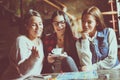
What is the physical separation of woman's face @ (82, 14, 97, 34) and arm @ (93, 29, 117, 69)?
0.11 m

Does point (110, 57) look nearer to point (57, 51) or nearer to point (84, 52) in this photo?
point (84, 52)

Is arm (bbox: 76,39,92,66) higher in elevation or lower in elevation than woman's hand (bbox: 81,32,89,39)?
lower

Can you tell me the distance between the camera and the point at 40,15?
191 centimetres

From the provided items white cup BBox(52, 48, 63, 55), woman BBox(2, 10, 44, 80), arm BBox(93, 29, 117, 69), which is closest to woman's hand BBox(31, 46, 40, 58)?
woman BBox(2, 10, 44, 80)

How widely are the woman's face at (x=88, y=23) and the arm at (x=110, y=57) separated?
0.11 meters

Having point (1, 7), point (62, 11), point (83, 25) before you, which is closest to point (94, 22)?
point (83, 25)

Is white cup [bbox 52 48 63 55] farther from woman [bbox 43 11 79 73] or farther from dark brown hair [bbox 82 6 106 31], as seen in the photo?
dark brown hair [bbox 82 6 106 31]

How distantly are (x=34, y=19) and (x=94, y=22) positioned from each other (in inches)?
15.5

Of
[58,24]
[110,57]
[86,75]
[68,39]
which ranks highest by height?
[58,24]

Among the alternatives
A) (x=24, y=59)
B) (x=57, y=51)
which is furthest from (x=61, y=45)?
(x=24, y=59)

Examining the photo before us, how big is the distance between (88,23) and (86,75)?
0.33 metres

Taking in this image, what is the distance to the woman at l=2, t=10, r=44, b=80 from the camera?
190 cm

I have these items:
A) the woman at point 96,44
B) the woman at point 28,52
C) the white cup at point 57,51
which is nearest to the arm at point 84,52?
the woman at point 96,44

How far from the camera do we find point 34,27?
1914 mm
